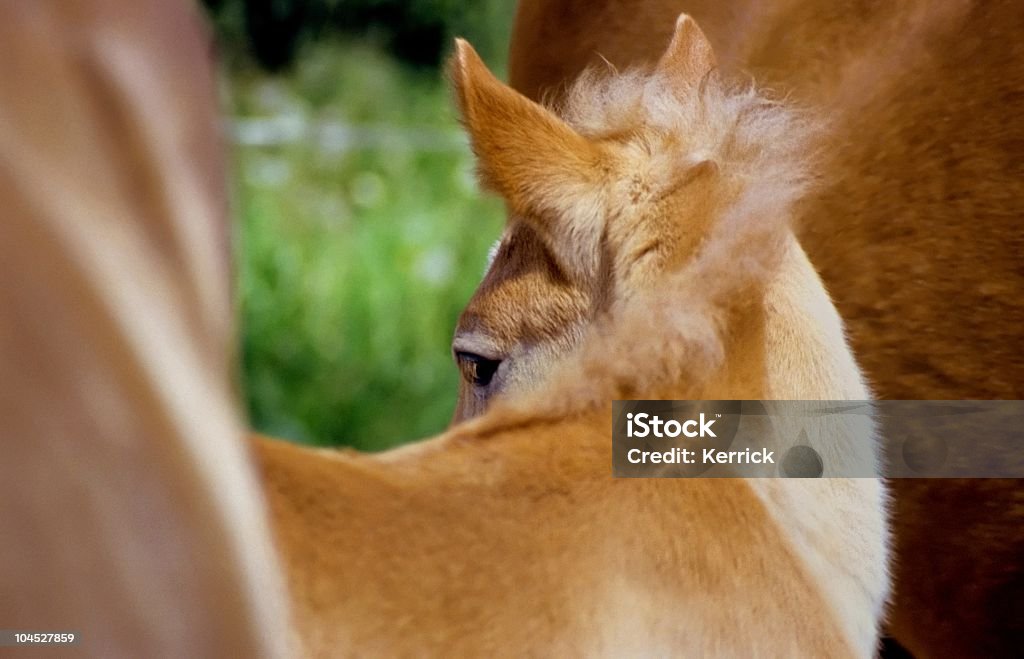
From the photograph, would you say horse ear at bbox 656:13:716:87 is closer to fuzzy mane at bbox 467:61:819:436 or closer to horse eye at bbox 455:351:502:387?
fuzzy mane at bbox 467:61:819:436

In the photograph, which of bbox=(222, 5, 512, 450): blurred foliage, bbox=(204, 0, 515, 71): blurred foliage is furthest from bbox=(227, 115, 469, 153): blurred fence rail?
bbox=(204, 0, 515, 71): blurred foliage

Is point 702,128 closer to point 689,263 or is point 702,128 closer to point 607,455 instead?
point 689,263

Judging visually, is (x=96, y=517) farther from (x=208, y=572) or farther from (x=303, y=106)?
(x=303, y=106)

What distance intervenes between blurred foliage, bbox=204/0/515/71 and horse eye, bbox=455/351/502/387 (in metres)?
2.08

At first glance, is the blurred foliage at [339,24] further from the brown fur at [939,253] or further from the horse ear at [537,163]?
the horse ear at [537,163]

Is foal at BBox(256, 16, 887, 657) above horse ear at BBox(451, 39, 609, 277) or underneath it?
underneath

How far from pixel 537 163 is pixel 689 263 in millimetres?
93

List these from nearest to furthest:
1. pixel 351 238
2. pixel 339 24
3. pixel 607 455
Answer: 1. pixel 607 455
2. pixel 351 238
3. pixel 339 24

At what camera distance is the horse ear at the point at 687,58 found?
75 cm

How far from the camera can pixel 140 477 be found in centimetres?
32

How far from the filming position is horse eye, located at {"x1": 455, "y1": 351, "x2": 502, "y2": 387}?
683mm

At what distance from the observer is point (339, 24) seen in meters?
2.84

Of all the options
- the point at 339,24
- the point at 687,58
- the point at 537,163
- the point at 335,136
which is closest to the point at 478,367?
the point at 537,163

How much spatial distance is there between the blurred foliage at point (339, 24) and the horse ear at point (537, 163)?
211 cm
